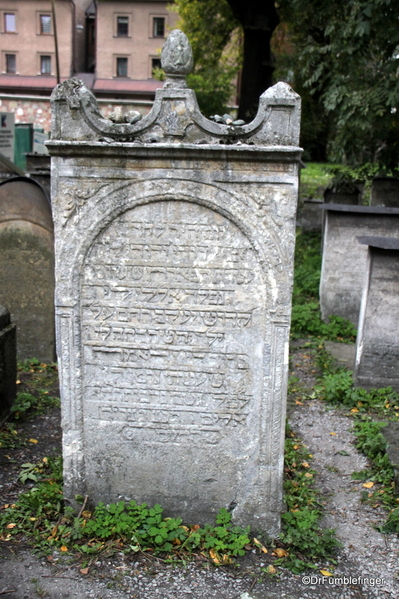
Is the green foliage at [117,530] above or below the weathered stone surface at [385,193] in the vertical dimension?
below

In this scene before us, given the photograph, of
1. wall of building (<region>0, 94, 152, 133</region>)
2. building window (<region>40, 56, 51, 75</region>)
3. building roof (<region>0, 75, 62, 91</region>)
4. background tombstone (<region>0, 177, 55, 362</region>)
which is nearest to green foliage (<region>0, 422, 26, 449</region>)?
background tombstone (<region>0, 177, 55, 362</region>)

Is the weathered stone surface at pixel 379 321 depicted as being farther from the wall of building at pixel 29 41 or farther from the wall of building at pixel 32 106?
the wall of building at pixel 29 41

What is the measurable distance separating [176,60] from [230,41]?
1549 centimetres

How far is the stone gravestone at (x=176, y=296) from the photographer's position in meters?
3.05

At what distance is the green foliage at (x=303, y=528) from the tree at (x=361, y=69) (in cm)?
545

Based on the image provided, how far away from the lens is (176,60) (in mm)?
3111

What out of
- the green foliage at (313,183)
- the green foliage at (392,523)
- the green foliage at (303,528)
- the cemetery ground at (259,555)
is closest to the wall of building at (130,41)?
the green foliage at (313,183)

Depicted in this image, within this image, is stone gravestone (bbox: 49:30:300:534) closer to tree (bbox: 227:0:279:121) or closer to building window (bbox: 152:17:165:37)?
tree (bbox: 227:0:279:121)

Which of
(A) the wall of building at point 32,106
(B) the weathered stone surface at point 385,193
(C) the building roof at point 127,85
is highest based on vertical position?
(C) the building roof at point 127,85

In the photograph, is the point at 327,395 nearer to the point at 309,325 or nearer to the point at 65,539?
the point at 309,325

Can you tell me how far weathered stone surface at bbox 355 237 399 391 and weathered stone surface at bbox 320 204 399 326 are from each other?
212cm

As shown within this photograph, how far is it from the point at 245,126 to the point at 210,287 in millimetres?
913

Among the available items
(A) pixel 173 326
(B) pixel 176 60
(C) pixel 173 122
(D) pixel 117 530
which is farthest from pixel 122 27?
(D) pixel 117 530

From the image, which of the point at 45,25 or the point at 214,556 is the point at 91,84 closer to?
the point at 45,25
